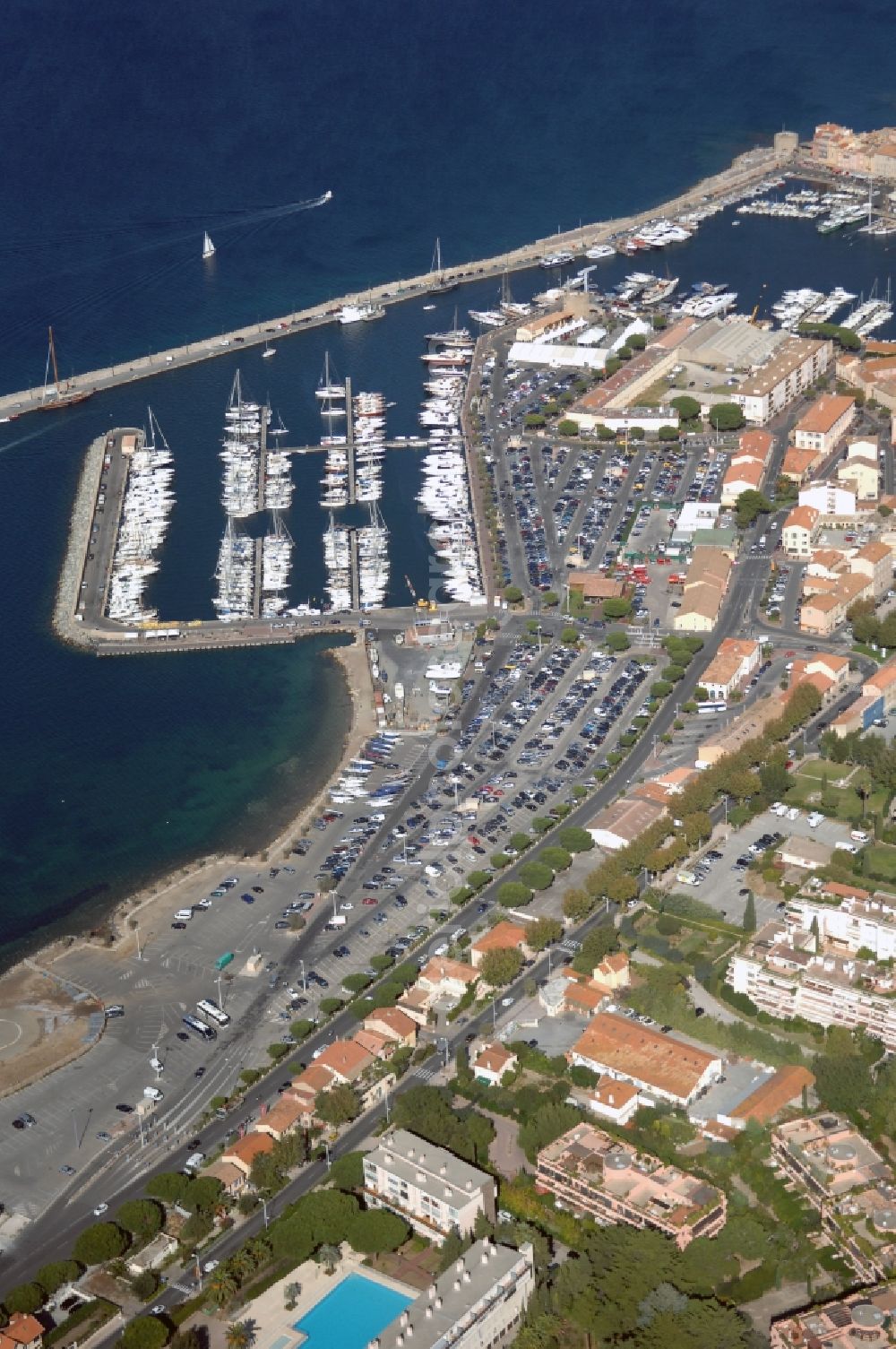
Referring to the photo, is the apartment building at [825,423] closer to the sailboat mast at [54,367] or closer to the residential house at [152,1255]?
the sailboat mast at [54,367]

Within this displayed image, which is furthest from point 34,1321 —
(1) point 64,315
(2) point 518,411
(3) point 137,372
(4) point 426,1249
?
(1) point 64,315

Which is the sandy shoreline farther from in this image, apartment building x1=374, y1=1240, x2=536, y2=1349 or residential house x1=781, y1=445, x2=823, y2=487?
residential house x1=781, y1=445, x2=823, y2=487

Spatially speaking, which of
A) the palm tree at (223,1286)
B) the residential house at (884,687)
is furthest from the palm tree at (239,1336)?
the residential house at (884,687)

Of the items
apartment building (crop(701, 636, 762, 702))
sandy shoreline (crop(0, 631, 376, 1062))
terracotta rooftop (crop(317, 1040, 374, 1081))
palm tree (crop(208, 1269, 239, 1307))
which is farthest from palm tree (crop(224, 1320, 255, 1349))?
apartment building (crop(701, 636, 762, 702))

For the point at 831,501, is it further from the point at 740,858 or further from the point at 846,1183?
the point at 846,1183

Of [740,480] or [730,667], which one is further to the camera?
[740,480]

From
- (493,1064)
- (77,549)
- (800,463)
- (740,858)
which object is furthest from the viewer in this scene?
(800,463)

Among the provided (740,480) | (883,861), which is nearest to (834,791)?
(883,861)
